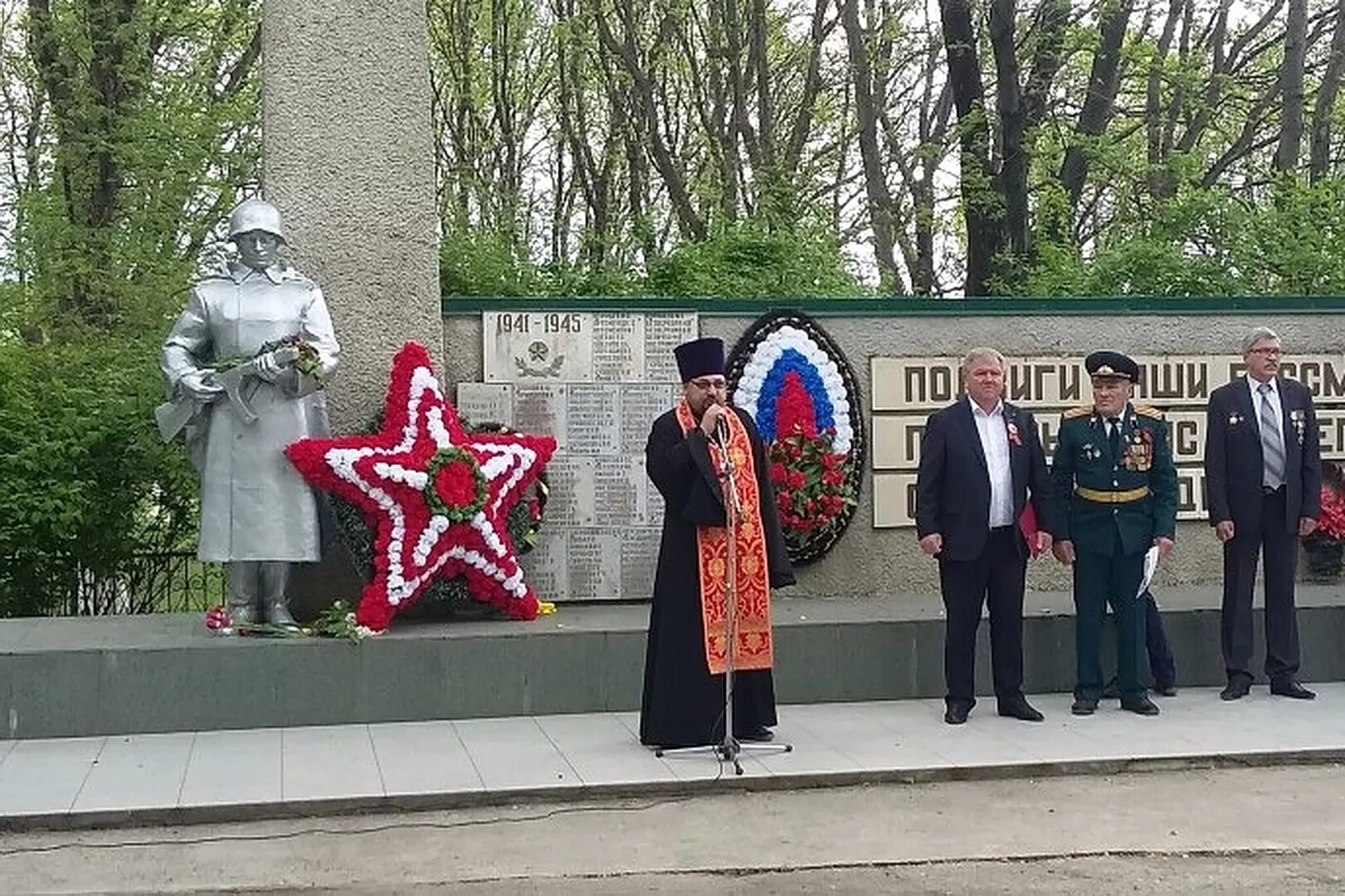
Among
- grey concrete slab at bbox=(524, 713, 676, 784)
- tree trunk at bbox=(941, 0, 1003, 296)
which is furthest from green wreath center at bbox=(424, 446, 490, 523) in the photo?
tree trunk at bbox=(941, 0, 1003, 296)

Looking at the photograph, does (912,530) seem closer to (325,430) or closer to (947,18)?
(325,430)

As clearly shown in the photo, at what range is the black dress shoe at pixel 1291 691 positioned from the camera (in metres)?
8.64

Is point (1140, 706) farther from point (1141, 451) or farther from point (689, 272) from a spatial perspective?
point (689, 272)

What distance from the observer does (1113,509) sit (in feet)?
26.8

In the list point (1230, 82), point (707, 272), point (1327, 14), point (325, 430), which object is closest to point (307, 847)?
point (325, 430)

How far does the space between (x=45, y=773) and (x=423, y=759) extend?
160 centimetres

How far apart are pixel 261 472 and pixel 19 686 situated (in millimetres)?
1499

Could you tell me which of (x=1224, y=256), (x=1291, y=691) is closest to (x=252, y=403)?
(x=1291, y=691)

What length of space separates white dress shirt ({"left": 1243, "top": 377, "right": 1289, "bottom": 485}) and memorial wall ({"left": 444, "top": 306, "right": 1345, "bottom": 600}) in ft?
4.90

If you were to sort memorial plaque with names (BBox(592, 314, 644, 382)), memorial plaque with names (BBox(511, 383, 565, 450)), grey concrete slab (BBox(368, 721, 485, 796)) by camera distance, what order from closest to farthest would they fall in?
1. grey concrete slab (BBox(368, 721, 485, 796))
2. memorial plaque with names (BBox(511, 383, 565, 450))
3. memorial plaque with names (BBox(592, 314, 644, 382))

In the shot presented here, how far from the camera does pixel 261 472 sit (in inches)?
323

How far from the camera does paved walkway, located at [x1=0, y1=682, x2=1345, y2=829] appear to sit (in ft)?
21.8

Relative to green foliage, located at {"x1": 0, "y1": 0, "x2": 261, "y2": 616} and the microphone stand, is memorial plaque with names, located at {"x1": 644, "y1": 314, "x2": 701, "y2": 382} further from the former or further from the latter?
green foliage, located at {"x1": 0, "y1": 0, "x2": 261, "y2": 616}

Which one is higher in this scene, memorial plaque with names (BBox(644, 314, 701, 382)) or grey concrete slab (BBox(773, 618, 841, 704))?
memorial plaque with names (BBox(644, 314, 701, 382))
